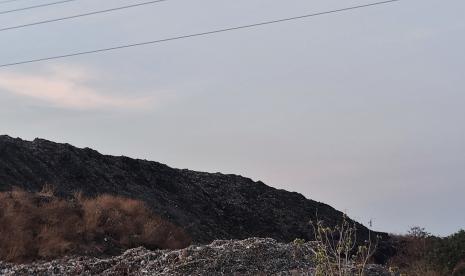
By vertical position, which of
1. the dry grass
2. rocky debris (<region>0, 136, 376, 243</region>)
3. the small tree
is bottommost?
the small tree

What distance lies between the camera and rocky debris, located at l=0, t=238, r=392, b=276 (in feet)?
41.0

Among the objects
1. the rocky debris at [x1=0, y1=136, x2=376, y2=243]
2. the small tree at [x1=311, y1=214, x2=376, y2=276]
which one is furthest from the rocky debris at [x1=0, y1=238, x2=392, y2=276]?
the rocky debris at [x1=0, y1=136, x2=376, y2=243]

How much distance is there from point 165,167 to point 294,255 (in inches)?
959

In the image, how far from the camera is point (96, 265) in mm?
13875

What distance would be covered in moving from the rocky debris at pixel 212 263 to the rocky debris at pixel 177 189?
11201mm

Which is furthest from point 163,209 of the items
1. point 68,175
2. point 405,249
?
point 405,249

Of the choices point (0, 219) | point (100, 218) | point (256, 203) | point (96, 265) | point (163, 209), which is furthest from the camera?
point (256, 203)

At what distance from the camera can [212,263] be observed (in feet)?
41.5

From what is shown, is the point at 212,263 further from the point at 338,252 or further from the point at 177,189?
the point at 177,189

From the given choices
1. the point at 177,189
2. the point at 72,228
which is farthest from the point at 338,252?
the point at 177,189

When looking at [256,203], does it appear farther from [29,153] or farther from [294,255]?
[294,255]

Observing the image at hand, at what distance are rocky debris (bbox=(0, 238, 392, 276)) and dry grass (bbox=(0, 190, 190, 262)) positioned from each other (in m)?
3.63

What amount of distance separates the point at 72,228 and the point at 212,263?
8.28 metres

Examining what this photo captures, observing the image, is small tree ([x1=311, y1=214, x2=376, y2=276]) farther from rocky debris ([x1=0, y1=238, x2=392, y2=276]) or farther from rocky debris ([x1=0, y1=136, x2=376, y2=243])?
rocky debris ([x1=0, y1=136, x2=376, y2=243])
